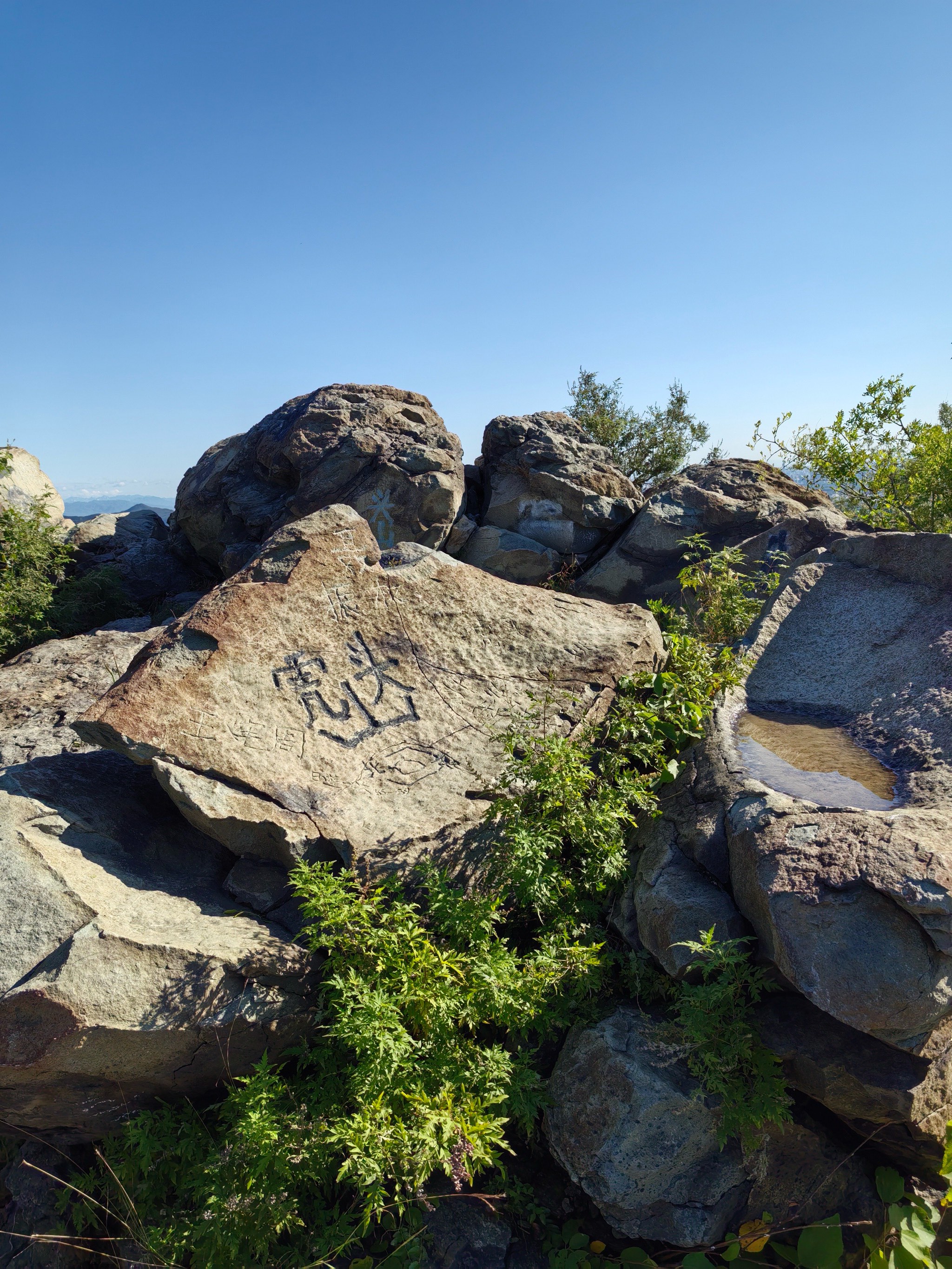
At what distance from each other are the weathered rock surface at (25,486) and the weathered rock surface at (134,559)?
52 cm

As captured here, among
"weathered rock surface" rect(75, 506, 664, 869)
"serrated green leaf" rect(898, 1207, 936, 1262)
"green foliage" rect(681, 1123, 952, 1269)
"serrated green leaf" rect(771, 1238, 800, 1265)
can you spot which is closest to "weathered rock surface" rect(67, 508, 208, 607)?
"weathered rock surface" rect(75, 506, 664, 869)

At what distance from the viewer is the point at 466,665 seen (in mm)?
5738

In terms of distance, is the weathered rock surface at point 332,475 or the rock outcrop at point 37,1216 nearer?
the rock outcrop at point 37,1216

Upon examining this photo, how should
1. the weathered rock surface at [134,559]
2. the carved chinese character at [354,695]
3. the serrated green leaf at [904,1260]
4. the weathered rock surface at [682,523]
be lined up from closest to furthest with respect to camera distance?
the serrated green leaf at [904,1260] → the carved chinese character at [354,695] → the weathered rock surface at [682,523] → the weathered rock surface at [134,559]

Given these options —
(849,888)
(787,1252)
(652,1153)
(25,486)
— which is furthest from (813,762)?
(25,486)

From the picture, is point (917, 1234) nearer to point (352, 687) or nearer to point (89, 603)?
point (352, 687)

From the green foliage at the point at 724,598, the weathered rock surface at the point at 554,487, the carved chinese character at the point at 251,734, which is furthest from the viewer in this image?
the weathered rock surface at the point at 554,487

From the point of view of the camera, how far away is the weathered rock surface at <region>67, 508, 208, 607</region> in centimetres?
1136

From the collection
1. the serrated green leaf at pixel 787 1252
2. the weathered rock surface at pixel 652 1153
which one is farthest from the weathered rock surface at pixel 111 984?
the serrated green leaf at pixel 787 1252

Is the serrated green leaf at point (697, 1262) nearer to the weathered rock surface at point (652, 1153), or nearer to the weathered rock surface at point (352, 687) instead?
the weathered rock surface at point (652, 1153)

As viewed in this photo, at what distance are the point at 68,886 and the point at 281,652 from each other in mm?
2022

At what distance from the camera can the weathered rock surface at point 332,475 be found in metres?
9.98

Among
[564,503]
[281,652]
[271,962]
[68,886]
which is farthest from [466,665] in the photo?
[564,503]

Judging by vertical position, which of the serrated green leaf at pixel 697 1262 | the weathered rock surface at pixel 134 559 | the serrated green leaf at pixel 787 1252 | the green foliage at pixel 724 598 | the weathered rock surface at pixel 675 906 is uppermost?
the green foliage at pixel 724 598
